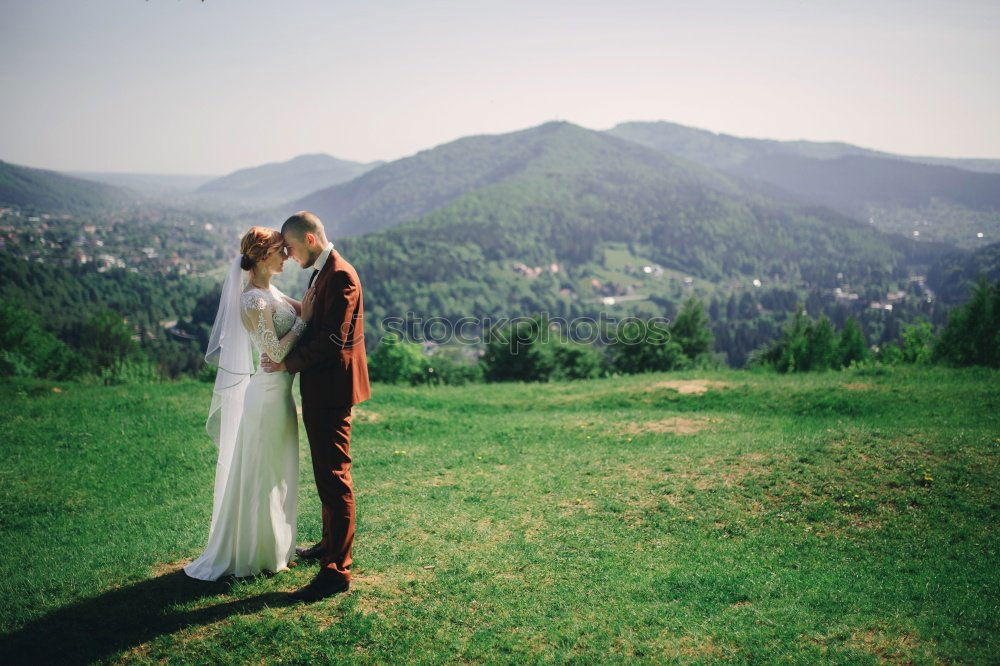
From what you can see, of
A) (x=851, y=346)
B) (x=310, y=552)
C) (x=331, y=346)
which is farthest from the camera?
(x=851, y=346)

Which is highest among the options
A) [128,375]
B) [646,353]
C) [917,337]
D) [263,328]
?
[263,328]

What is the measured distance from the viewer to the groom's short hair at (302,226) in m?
6.43

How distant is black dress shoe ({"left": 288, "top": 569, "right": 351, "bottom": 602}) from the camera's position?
6457mm

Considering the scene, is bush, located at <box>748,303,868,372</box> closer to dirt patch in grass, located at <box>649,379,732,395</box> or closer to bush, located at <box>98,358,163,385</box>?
dirt patch in grass, located at <box>649,379,732,395</box>

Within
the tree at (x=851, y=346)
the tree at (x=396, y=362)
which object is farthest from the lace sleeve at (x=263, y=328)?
the tree at (x=851, y=346)

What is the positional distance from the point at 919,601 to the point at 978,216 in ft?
762

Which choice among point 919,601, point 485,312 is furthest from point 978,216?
point 919,601

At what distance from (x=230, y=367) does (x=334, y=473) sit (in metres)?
1.83

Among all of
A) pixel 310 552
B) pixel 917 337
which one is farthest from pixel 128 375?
pixel 917 337

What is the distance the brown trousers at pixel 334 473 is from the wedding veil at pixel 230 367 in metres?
1.02

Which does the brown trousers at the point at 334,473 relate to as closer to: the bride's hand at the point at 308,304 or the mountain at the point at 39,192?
the bride's hand at the point at 308,304

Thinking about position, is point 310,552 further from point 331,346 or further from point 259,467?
point 331,346

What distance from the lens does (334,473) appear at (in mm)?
6469

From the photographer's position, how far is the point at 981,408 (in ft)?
51.0
